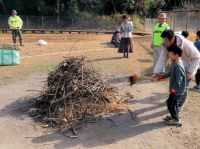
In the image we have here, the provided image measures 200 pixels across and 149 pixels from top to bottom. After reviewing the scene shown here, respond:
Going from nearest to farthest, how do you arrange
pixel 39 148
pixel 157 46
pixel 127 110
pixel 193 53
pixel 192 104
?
pixel 39 148
pixel 193 53
pixel 127 110
pixel 192 104
pixel 157 46

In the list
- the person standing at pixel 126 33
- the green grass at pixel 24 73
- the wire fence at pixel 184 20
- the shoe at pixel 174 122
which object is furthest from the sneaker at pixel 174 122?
the wire fence at pixel 184 20

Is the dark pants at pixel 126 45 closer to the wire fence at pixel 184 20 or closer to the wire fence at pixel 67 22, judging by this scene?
the wire fence at pixel 184 20

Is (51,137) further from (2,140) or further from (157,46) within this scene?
(157,46)

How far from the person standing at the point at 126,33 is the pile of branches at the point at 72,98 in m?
6.27

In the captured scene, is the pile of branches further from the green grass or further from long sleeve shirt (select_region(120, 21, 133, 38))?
long sleeve shirt (select_region(120, 21, 133, 38))

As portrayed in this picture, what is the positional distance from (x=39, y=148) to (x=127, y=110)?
232cm

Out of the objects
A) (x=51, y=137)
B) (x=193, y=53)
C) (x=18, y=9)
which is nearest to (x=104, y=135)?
(x=51, y=137)

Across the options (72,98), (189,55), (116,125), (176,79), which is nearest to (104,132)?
(116,125)

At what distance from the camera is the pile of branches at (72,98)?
7230 millimetres

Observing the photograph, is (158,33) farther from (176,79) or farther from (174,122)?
(174,122)

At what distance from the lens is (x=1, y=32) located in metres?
28.5

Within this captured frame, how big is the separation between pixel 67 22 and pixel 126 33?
25243mm

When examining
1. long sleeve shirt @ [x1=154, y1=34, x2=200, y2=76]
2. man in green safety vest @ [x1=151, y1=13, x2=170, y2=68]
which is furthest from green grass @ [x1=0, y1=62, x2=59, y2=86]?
long sleeve shirt @ [x1=154, y1=34, x2=200, y2=76]

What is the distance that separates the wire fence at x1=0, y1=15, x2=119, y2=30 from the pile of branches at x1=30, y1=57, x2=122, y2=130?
2840cm
